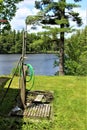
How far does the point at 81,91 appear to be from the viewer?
495 inches

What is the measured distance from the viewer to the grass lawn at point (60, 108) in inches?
312

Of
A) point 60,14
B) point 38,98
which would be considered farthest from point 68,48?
point 38,98

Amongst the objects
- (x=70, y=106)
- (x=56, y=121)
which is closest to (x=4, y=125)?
(x=56, y=121)

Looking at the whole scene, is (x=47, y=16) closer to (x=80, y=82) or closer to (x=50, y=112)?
(x=80, y=82)

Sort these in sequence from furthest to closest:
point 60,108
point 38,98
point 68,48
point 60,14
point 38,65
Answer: point 38,65 < point 68,48 < point 60,14 < point 38,98 < point 60,108

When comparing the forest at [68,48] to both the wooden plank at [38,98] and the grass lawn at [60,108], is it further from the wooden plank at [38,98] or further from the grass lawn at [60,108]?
the wooden plank at [38,98]

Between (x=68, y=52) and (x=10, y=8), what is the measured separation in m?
7.69

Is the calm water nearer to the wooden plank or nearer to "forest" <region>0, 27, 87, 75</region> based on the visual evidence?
"forest" <region>0, 27, 87, 75</region>

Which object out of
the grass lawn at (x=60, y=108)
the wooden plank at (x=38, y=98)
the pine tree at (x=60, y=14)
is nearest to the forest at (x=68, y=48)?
the pine tree at (x=60, y=14)

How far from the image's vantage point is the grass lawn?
793cm

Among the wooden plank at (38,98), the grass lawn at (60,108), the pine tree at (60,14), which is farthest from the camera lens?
the pine tree at (60,14)

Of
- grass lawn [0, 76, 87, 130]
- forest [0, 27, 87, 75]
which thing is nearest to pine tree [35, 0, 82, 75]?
forest [0, 27, 87, 75]

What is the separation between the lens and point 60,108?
31.7 feet

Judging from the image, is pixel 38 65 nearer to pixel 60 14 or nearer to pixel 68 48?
pixel 68 48
